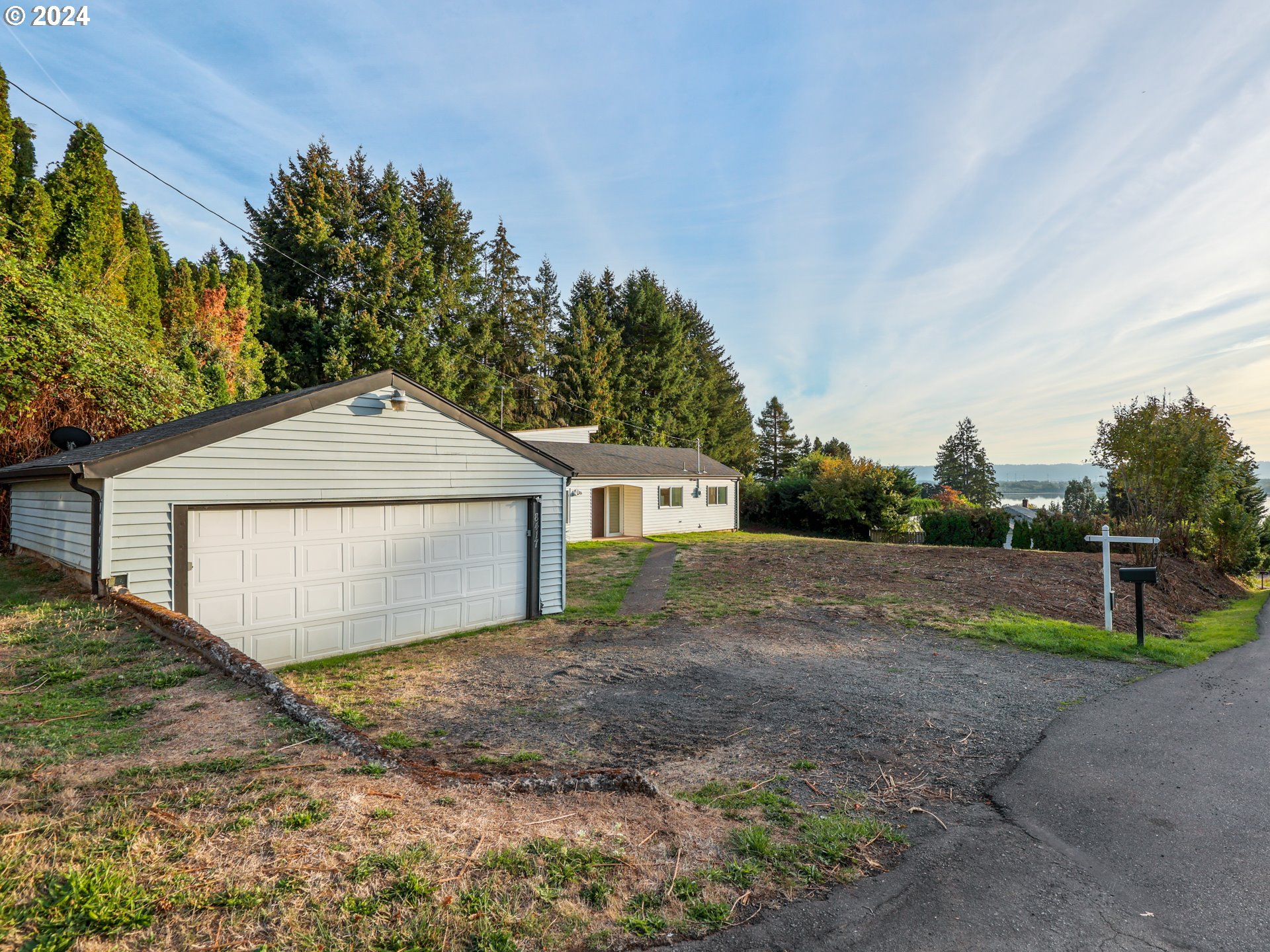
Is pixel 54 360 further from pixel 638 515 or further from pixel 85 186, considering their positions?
pixel 638 515

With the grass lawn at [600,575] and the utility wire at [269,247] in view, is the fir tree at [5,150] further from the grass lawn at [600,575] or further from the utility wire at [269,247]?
the grass lawn at [600,575]

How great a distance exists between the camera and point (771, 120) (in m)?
11.4

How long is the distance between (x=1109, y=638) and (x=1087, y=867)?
705cm

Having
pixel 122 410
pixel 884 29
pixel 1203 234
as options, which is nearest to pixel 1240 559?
pixel 1203 234

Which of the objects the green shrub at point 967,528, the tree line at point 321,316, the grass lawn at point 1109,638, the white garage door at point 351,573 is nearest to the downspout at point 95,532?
the white garage door at point 351,573

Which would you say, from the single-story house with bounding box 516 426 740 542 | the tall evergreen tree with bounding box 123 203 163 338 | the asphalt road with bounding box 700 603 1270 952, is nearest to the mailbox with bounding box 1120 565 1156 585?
the asphalt road with bounding box 700 603 1270 952

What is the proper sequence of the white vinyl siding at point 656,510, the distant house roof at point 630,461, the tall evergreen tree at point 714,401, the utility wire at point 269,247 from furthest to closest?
the tall evergreen tree at point 714,401, the distant house roof at point 630,461, the white vinyl siding at point 656,510, the utility wire at point 269,247

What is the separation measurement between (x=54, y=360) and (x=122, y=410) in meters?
1.41

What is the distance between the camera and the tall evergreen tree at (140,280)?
15688mm

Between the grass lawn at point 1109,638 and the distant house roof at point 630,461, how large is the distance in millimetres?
13695

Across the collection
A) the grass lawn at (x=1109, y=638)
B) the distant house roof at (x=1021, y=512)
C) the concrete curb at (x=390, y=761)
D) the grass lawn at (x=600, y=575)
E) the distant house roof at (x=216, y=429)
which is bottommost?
the grass lawn at (x=1109, y=638)

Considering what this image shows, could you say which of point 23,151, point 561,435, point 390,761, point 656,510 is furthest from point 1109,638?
point 23,151

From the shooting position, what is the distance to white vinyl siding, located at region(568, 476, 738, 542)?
21.7 meters

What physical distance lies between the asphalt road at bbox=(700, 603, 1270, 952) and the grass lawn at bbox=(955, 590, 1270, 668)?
3058 millimetres
